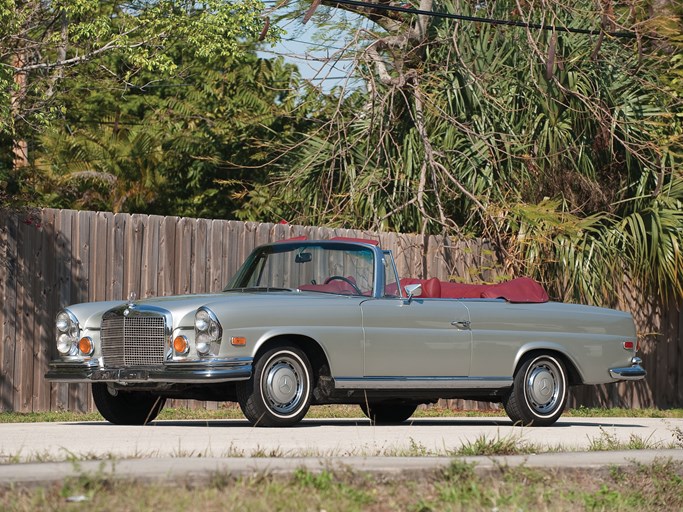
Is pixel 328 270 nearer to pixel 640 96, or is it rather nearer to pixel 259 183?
pixel 640 96

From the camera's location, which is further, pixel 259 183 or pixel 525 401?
pixel 259 183

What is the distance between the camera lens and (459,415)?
53.8ft

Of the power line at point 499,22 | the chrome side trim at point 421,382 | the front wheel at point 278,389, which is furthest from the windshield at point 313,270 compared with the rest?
the power line at point 499,22

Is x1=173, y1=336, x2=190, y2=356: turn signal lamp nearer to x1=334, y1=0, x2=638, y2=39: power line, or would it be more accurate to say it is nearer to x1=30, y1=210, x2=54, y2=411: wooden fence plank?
x1=30, y1=210, x2=54, y2=411: wooden fence plank

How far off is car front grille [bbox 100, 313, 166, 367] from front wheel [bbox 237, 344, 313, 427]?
75 cm

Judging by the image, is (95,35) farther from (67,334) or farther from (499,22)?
(67,334)

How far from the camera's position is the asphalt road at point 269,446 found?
23.9 feet

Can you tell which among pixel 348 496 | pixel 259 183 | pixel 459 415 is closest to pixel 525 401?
pixel 459 415

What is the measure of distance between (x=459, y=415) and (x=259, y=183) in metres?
8.50

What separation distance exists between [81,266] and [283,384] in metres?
4.26

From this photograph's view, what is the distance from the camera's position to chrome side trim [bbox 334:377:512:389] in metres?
11.7

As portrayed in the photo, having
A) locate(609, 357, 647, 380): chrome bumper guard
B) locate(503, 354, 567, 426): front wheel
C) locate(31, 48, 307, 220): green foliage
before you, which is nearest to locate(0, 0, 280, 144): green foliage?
locate(31, 48, 307, 220): green foliage

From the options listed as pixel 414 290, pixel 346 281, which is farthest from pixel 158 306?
pixel 414 290

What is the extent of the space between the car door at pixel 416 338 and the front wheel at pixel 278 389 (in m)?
0.73
